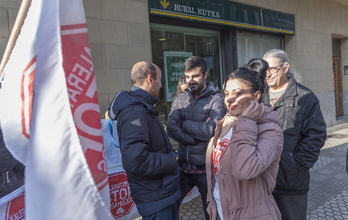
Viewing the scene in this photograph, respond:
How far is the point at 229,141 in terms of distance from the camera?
1833 millimetres

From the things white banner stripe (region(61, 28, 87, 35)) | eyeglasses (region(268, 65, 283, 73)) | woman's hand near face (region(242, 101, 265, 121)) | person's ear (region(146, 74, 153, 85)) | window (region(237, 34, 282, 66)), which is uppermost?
window (region(237, 34, 282, 66))

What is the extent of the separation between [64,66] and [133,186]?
1310 mm

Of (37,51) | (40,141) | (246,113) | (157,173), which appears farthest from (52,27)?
(157,173)

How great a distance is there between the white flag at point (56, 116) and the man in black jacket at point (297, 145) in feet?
5.38

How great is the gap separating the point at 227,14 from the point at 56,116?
573cm

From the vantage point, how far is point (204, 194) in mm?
2664

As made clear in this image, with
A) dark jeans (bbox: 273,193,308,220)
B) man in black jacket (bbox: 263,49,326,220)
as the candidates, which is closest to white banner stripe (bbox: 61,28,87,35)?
man in black jacket (bbox: 263,49,326,220)

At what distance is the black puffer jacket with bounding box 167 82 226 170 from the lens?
2590mm

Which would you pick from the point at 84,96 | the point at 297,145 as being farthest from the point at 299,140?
the point at 84,96

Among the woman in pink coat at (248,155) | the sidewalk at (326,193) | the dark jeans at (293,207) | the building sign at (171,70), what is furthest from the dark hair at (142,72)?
the building sign at (171,70)

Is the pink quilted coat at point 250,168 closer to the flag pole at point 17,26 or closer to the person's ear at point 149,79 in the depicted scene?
the person's ear at point 149,79

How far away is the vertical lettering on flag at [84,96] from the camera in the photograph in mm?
1099

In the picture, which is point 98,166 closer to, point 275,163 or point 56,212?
point 56,212

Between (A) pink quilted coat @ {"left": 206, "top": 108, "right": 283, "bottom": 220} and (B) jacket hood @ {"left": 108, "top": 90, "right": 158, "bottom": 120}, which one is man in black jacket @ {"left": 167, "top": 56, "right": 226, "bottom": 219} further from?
(A) pink quilted coat @ {"left": 206, "top": 108, "right": 283, "bottom": 220}
